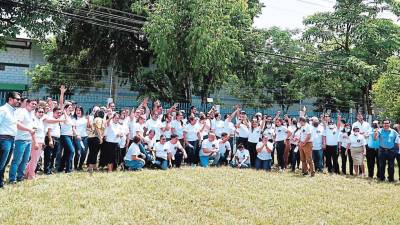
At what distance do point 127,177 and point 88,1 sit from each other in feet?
56.6

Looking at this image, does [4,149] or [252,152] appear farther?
[252,152]

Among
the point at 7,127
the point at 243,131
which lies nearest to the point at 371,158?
the point at 243,131

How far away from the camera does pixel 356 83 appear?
30953mm

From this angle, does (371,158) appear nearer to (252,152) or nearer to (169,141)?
(252,152)

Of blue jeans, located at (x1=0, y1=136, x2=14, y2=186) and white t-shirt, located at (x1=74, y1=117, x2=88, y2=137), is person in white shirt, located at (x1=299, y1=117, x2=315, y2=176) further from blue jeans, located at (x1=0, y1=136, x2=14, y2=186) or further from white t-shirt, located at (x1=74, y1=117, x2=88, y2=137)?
blue jeans, located at (x1=0, y1=136, x2=14, y2=186)

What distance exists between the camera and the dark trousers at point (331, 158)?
45.8 ft

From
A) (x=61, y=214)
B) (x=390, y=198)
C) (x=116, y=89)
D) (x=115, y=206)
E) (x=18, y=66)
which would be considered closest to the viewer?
(x=61, y=214)

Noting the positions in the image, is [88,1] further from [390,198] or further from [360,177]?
[390,198]

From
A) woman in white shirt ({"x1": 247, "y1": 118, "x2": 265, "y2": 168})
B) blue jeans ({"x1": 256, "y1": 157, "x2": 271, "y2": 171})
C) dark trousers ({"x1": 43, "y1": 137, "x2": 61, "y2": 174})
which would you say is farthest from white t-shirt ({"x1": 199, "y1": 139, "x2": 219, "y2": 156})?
dark trousers ({"x1": 43, "y1": 137, "x2": 61, "y2": 174})

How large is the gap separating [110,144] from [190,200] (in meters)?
3.78

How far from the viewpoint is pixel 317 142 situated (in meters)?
13.8

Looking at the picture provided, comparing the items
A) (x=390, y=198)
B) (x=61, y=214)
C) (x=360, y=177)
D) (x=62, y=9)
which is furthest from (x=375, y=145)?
(x=62, y=9)

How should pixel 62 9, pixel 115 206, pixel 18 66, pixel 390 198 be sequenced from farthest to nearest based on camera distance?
pixel 18 66
pixel 62 9
pixel 390 198
pixel 115 206

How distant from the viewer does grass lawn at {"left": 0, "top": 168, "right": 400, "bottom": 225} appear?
24.0 feet
